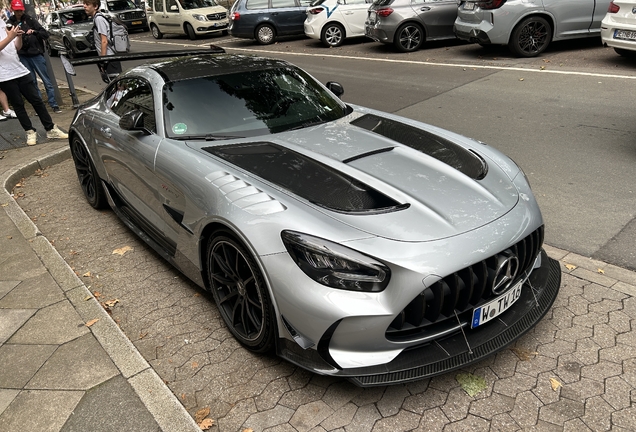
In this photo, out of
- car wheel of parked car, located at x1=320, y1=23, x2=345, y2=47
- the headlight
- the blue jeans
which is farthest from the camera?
car wheel of parked car, located at x1=320, y1=23, x2=345, y2=47

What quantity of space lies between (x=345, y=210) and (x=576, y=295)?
1768 millimetres

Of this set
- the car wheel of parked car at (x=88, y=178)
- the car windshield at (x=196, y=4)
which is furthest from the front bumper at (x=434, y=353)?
the car windshield at (x=196, y=4)

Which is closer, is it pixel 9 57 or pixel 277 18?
pixel 9 57

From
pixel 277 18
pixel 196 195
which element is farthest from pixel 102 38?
pixel 277 18

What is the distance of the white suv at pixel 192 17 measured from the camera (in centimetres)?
2070

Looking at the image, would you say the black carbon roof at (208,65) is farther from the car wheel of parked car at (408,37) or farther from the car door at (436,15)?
the car door at (436,15)

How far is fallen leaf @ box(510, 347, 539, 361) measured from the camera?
287cm

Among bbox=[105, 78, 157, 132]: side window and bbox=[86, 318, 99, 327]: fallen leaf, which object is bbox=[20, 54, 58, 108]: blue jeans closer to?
bbox=[105, 78, 157, 132]: side window

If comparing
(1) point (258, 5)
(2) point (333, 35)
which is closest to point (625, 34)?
(2) point (333, 35)

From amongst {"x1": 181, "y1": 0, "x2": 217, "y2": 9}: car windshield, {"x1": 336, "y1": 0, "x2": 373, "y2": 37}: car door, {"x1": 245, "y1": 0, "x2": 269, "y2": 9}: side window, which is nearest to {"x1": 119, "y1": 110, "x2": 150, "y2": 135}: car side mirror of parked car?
{"x1": 336, "y1": 0, "x2": 373, "y2": 37}: car door

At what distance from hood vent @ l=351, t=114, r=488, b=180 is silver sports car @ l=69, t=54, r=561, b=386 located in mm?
16

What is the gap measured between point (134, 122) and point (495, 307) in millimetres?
2693

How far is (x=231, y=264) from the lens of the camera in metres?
2.97

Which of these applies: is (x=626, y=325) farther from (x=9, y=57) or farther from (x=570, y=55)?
(x=570, y=55)
